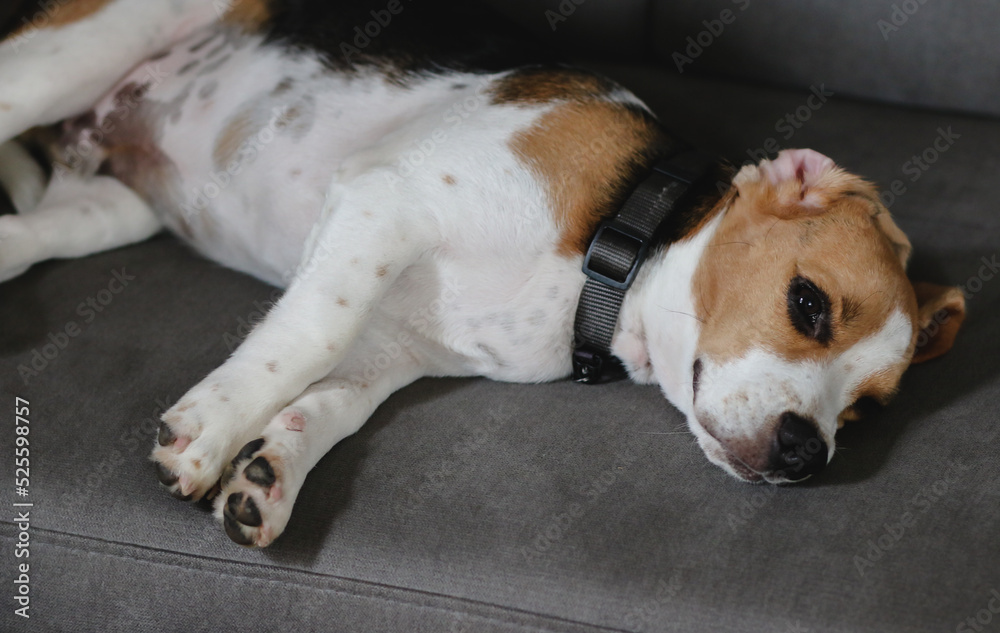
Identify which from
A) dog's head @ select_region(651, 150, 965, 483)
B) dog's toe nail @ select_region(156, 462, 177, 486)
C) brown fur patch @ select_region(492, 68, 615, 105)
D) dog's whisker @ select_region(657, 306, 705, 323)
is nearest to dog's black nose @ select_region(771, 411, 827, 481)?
dog's head @ select_region(651, 150, 965, 483)

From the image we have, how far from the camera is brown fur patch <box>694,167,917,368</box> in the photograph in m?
1.83

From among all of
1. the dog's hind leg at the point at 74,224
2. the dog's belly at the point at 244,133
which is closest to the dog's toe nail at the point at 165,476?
the dog's belly at the point at 244,133

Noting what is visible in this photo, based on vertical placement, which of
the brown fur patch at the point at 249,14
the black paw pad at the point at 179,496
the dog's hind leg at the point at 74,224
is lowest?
the dog's hind leg at the point at 74,224

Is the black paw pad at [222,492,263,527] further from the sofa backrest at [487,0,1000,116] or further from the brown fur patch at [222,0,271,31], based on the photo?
the sofa backrest at [487,0,1000,116]

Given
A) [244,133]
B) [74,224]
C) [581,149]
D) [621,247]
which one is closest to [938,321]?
[621,247]

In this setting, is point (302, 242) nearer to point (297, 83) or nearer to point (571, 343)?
point (297, 83)

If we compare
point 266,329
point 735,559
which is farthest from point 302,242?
point 735,559

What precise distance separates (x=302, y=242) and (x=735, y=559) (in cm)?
129

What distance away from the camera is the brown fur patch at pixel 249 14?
8.08ft

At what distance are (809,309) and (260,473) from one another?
3.80ft

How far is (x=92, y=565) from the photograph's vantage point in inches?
64.9

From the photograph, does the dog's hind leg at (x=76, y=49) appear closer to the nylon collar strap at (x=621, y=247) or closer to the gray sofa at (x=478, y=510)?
the gray sofa at (x=478, y=510)

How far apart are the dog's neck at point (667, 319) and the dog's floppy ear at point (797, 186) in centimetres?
11

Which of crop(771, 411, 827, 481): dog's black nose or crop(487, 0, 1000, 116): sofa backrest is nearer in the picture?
crop(771, 411, 827, 481): dog's black nose
